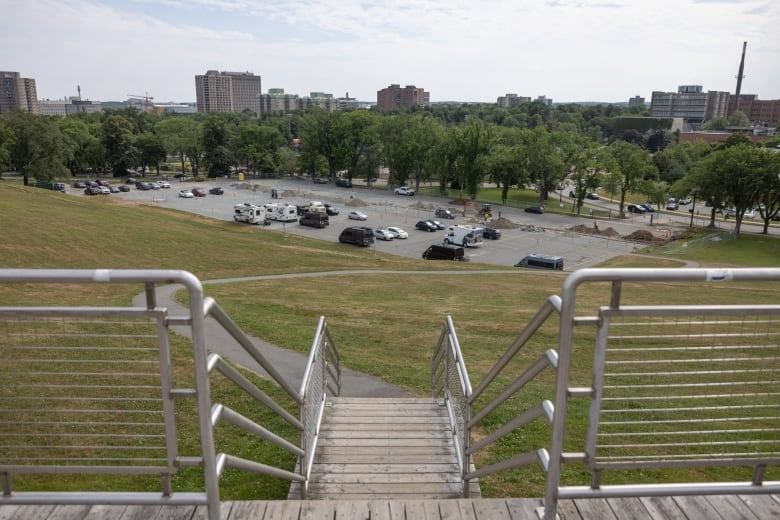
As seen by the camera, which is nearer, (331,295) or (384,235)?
(331,295)

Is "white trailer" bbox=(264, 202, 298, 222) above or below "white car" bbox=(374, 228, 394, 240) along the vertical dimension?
above

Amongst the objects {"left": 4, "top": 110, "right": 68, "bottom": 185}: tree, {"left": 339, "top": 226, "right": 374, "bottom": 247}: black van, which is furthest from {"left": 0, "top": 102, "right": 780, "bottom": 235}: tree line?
{"left": 339, "top": 226, "right": 374, "bottom": 247}: black van

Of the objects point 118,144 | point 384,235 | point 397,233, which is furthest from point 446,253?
point 118,144

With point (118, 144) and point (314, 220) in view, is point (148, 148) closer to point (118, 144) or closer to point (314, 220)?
point (118, 144)

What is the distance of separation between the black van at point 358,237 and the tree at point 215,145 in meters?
58.1

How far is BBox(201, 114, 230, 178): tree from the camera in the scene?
91.4 meters

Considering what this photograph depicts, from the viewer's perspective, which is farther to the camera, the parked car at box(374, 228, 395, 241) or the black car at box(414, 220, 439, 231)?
the black car at box(414, 220, 439, 231)

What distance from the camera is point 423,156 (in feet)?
261

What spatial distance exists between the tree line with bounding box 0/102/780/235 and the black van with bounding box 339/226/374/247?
33094 millimetres

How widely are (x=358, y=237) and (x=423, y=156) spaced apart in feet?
132

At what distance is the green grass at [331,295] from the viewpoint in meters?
8.39

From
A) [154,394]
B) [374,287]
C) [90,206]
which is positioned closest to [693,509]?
[154,394]

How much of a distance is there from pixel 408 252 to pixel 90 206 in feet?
75.1

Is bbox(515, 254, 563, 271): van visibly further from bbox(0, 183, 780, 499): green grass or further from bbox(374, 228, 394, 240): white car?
bbox(374, 228, 394, 240): white car
